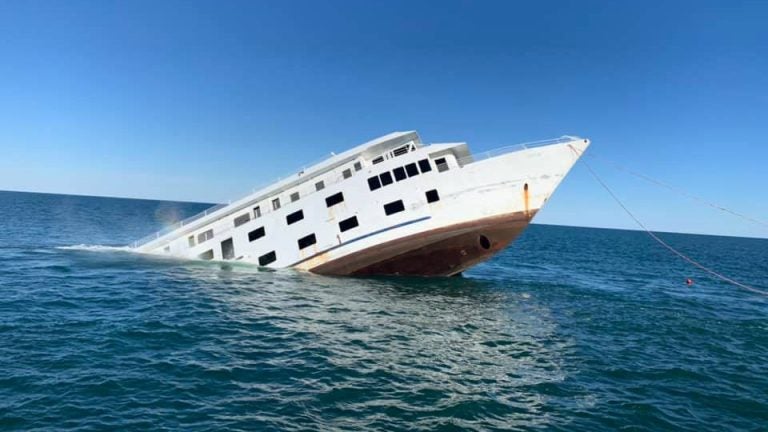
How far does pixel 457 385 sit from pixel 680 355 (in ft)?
36.3

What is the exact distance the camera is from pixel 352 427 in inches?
374

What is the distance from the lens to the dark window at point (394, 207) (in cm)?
2652

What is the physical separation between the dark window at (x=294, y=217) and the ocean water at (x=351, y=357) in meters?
4.09

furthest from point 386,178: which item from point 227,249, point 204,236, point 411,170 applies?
point 204,236

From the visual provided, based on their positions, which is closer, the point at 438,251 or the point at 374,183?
the point at 438,251

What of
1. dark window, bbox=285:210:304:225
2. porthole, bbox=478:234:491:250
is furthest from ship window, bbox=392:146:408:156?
porthole, bbox=478:234:491:250

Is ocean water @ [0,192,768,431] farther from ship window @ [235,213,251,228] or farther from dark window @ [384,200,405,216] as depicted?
ship window @ [235,213,251,228]

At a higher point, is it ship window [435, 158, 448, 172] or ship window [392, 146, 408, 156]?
ship window [392, 146, 408, 156]

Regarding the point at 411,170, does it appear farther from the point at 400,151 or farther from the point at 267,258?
the point at 267,258

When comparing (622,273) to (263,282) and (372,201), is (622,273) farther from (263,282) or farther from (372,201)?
(263,282)

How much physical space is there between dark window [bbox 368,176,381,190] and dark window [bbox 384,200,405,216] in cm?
154

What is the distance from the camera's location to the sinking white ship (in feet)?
82.3

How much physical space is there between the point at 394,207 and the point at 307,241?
692cm

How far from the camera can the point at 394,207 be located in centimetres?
2664
